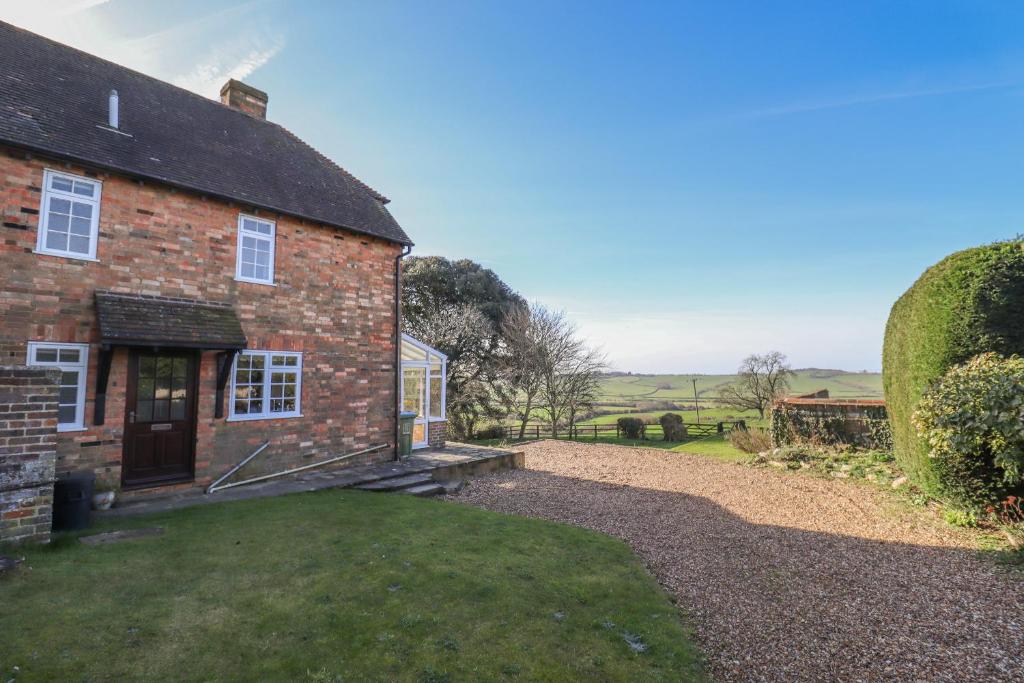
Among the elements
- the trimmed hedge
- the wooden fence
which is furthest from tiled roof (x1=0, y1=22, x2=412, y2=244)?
the wooden fence

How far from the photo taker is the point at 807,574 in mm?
6246

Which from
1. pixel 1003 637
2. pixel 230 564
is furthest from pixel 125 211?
pixel 1003 637

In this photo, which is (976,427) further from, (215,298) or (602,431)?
(602,431)

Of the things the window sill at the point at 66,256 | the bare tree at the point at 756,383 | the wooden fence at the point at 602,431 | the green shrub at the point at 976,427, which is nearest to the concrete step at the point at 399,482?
the window sill at the point at 66,256

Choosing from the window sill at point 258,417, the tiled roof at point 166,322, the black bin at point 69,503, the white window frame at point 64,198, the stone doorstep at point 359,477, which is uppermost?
the white window frame at point 64,198

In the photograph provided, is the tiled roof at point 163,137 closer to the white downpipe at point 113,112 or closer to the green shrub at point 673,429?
the white downpipe at point 113,112

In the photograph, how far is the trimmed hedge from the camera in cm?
795

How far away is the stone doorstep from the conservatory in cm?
69

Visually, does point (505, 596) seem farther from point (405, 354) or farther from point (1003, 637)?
point (405, 354)

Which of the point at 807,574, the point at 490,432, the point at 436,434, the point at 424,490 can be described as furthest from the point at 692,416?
the point at 807,574

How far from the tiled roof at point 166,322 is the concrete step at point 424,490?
4.34 m

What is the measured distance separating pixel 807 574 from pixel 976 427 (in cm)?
325

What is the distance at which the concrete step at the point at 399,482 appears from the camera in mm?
9812

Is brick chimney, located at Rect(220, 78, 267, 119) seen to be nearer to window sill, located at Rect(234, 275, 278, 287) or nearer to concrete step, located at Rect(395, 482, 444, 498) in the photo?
window sill, located at Rect(234, 275, 278, 287)
